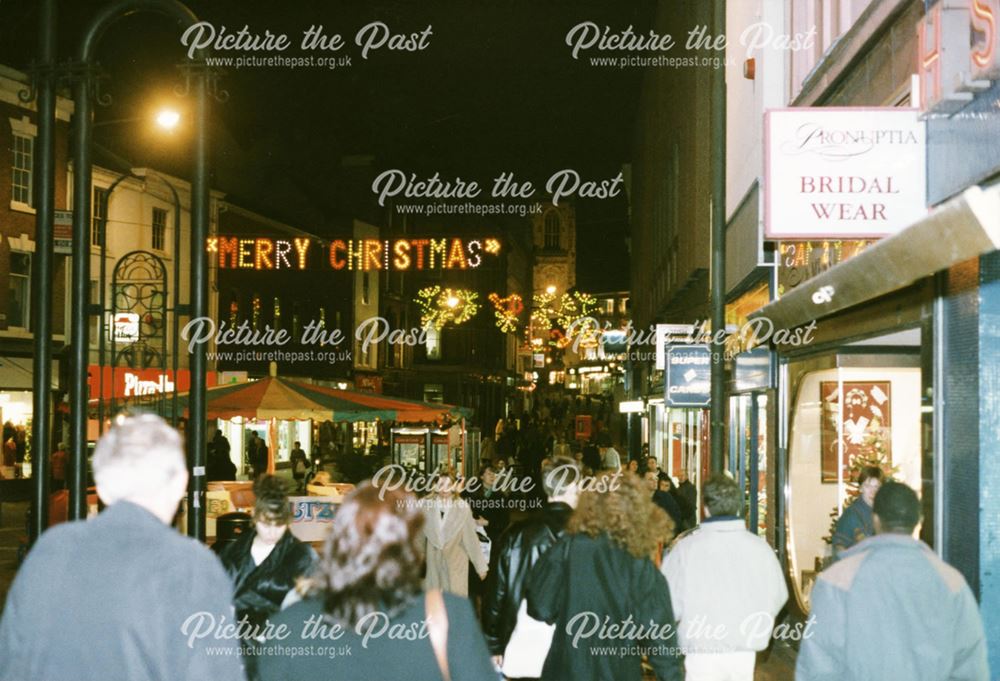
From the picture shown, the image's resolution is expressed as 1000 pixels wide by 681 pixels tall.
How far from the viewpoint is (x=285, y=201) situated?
158 ft

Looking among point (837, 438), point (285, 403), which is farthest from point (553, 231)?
point (837, 438)

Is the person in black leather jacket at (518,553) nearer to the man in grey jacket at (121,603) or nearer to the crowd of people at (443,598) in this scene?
the crowd of people at (443,598)

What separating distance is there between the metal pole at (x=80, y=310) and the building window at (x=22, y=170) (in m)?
23.3

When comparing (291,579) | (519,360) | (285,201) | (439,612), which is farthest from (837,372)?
(519,360)

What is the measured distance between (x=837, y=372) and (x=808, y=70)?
142 inches

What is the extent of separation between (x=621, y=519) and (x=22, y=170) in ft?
95.8

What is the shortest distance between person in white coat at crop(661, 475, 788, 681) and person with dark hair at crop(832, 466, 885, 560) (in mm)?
3688

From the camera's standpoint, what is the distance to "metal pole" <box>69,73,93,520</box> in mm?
9086

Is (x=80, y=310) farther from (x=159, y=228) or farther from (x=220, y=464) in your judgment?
(x=159, y=228)

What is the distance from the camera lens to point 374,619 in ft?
11.2

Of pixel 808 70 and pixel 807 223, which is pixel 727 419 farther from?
pixel 807 223

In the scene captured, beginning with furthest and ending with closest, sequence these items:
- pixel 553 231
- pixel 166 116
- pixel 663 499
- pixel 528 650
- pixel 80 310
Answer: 1. pixel 553 231
2. pixel 663 499
3. pixel 166 116
4. pixel 80 310
5. pixel 528 650

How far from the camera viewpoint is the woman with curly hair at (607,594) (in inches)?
213

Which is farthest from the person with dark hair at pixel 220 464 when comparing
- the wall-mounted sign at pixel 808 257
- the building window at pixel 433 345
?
the building window at pixel 433 345
